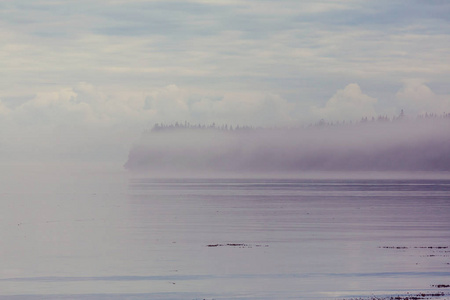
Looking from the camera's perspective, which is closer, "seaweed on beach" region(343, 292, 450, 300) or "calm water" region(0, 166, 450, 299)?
"seaweed on beach" region(343, 292, 450, 300)

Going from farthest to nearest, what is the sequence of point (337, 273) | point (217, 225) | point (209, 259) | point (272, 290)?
point (217, 225)
point (209, 259)
point (337, 273)
point (272, 290)

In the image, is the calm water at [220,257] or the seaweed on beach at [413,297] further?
the calm water at [220,257]

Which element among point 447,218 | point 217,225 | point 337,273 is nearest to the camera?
point 337,273

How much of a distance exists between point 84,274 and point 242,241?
1622 cm

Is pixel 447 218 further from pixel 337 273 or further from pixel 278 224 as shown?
pixel 337 273

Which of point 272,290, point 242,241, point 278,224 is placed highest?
point 278,224

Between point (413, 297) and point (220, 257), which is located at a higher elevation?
point (220, 257)

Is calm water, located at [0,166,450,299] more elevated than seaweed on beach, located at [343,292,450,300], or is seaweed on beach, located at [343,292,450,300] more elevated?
calm water, located at [0,166,450,299]

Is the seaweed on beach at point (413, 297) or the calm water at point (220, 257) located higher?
the calm water at point (220, 257)

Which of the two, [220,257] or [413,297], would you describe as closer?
[413,297]

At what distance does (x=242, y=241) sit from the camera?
47188 mm

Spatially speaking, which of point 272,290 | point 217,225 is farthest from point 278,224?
point 272,290

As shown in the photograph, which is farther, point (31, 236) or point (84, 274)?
point (31, 236)

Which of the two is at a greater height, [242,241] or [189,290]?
[242,241]
